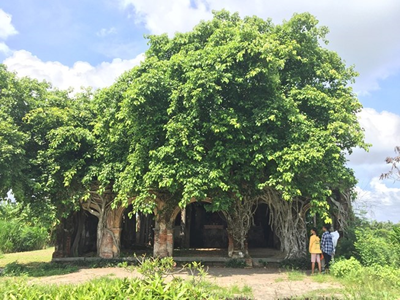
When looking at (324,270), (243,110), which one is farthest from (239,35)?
(324,270)

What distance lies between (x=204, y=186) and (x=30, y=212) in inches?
268

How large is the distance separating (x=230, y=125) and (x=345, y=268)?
5.38 meters

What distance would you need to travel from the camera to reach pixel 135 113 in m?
11.0

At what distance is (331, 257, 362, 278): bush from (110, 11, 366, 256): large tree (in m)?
1.73

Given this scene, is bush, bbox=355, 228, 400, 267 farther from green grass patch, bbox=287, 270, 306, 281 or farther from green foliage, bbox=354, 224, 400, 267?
green grass patch, bbox=287, 270, 306, 281

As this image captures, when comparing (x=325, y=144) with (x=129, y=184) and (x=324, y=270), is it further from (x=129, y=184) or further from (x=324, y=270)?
(x=129, y=184)

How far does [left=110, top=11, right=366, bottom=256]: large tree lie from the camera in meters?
10.2

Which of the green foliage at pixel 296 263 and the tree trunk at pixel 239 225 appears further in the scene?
the tree trunk at pixel 239 225

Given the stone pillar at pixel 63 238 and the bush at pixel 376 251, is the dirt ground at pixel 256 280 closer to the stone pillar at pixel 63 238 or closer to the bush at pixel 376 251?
the bush at pixel 376 251

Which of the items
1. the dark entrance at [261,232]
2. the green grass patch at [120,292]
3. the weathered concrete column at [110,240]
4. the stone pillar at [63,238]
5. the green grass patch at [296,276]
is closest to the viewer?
the green grass patch at [120,292]

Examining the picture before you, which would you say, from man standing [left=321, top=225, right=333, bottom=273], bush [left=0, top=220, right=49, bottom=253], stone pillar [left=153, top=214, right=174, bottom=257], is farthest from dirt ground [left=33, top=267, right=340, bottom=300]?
bush [left=0, top=220, right=49, bottom=253]

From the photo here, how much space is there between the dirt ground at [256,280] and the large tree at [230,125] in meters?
2.19

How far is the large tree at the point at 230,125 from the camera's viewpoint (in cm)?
1023

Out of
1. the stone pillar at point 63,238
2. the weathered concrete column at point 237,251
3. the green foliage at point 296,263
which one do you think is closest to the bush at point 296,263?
the green foliage at point 296,263
